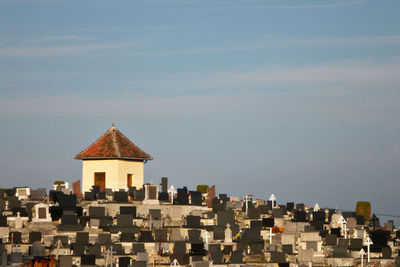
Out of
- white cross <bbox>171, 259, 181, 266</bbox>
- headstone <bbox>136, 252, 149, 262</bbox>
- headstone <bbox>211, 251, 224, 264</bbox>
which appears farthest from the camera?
headstone <bbox>211, 251, 224, 264</bbox>

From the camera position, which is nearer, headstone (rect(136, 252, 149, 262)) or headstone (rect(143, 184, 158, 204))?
headstone (rect(136, 252, 149, 262))

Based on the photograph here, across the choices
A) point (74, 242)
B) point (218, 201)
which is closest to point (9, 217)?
point (74, 242)

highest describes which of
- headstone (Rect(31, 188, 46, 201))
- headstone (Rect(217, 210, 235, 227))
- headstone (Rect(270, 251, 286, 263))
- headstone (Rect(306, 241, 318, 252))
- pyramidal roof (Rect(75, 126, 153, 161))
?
pyramidal roof (Rect(75, 126, 153, 161))

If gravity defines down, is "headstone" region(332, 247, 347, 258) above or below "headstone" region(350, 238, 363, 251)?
below

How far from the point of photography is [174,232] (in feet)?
154

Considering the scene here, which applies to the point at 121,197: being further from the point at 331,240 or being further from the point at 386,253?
the point at 386,253

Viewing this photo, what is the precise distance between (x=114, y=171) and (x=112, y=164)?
17.9 inches

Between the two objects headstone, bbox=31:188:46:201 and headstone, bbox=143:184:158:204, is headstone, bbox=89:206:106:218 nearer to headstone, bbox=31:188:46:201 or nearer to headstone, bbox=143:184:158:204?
headstone, bbox=143:184:158:204

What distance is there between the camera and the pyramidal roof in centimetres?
6075

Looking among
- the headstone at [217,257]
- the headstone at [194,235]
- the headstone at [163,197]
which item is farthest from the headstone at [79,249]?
the headstone at [163,197]

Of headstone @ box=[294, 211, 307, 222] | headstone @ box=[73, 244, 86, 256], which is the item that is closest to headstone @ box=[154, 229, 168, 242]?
headstone @ box=[73, 244, 86, 256]

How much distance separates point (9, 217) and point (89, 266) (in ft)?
29.9

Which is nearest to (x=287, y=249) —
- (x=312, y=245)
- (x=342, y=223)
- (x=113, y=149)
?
(x=312, y=245)

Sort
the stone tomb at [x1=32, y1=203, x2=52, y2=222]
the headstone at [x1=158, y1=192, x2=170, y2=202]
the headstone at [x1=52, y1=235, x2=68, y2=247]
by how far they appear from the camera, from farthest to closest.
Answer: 1. the headstone at [x1=158, y1=192, x2=170, y2=202]
2. the stone tomb at [x1=32, y1=203, x2=52, y2=222]
3. the headstone at [x1=52, y1=235, x2=68, y2=247]
